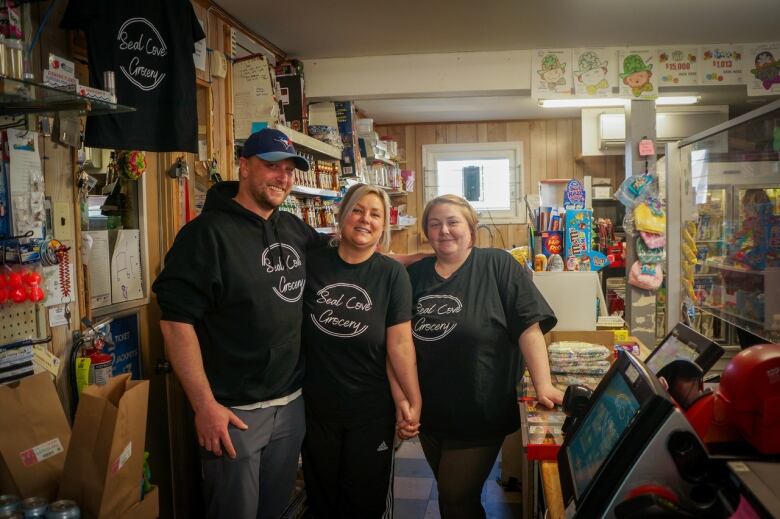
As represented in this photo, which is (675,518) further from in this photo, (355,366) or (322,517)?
(322,517)

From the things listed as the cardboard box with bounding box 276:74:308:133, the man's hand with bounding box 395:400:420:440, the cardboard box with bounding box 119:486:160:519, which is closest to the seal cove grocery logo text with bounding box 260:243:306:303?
the man's hand with bounding box 395:400:420:440

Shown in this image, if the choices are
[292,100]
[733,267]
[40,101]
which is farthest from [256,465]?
[292,100]

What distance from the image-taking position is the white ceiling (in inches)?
136

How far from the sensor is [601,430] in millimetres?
1105

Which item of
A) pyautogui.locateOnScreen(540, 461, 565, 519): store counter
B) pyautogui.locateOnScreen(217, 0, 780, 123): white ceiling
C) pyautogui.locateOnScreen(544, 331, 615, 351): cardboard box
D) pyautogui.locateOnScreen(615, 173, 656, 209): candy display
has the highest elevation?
pyautogui.locateOnScreen(217, 0, 780, 123): white ceiling

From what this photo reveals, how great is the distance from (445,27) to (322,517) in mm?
2931

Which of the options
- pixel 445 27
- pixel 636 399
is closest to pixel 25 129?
pixel 636 399

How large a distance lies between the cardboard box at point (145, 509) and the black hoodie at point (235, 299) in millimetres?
352

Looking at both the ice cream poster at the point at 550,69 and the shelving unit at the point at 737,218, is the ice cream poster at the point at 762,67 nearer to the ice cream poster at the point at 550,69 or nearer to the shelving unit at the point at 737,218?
the ice cream poster at the point at 550,69

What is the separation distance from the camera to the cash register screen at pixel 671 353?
5.92 feet

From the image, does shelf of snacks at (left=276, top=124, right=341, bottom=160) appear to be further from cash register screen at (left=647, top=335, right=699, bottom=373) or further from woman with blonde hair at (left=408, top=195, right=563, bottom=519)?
cash register screen at (left=647, top=335, right=699, bottom=373)

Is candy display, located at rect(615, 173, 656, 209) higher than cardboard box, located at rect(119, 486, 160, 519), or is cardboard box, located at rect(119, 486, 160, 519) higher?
candy display, located at rect(615, 173, 656, 209)

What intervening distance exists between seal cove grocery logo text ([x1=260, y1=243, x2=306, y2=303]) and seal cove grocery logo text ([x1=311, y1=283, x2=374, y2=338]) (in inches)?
3.6

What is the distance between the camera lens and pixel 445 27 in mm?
3811
